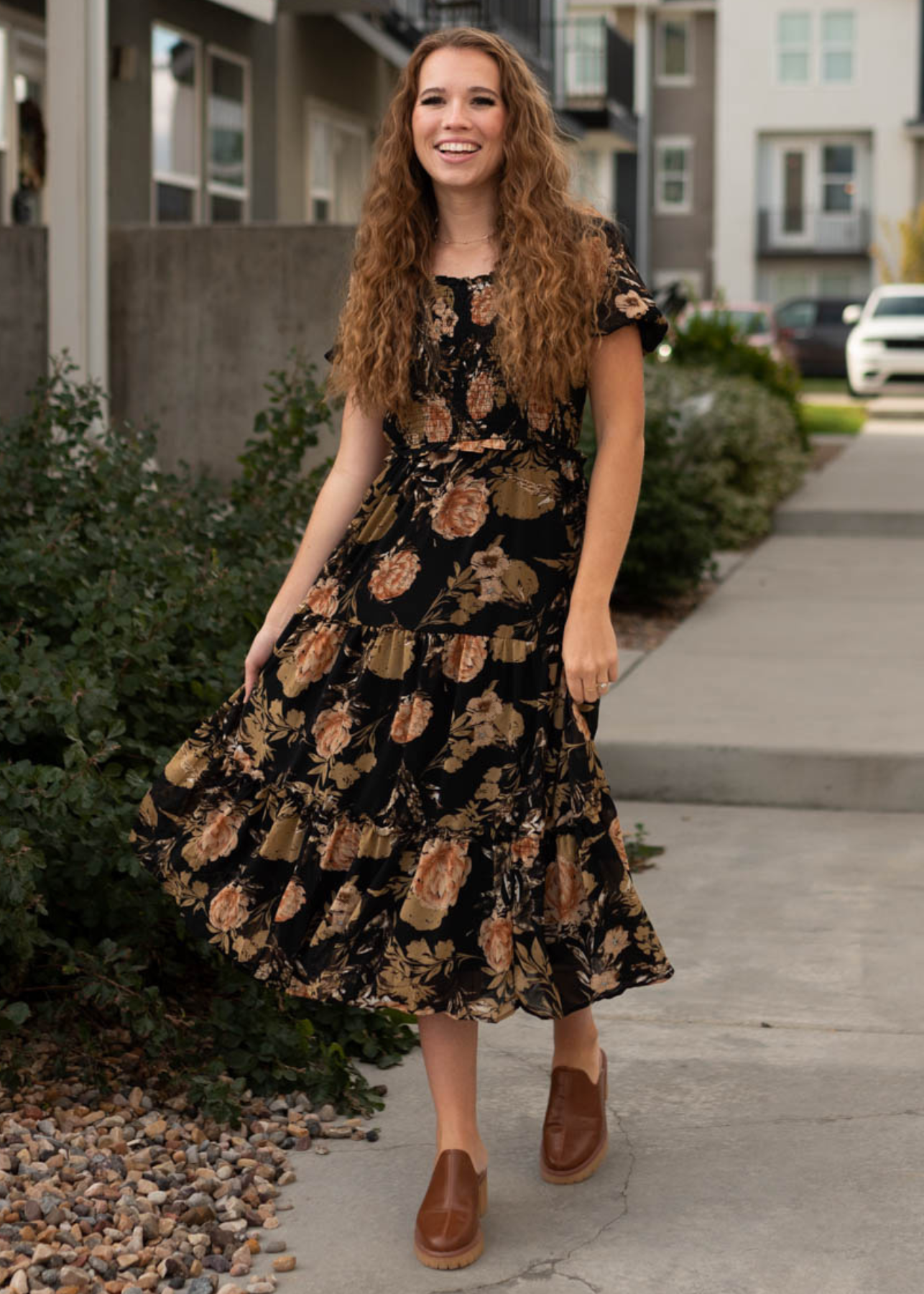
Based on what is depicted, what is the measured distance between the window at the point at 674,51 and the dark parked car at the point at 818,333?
1014cm

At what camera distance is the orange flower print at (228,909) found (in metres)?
3.04

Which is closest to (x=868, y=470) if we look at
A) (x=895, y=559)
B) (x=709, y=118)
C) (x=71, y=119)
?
(x=895, y=559)

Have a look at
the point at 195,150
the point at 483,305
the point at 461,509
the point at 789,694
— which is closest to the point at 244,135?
the point at 195,150

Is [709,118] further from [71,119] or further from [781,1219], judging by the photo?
[781,1219]

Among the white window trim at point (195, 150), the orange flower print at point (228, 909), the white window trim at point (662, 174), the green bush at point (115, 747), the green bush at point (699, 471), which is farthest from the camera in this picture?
the white window trim at point (662, 174)

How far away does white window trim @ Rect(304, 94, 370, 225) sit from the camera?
1554 cm

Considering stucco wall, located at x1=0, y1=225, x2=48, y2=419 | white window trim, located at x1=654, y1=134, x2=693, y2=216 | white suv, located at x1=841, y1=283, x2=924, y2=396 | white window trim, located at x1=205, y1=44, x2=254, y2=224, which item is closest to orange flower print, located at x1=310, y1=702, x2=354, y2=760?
stucco wall, located at x1=0, y1=225, x2=48, y2=419

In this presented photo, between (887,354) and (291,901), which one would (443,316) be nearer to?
(291,901)

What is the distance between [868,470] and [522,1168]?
1268cm

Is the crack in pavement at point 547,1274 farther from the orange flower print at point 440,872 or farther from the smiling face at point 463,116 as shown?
the smiling face at point 463,116

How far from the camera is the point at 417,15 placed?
1798 centimetres

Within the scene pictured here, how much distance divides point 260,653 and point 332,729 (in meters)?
0.24

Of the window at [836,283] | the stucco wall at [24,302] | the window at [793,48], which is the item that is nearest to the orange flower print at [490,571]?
the stucco wall at [24,302]

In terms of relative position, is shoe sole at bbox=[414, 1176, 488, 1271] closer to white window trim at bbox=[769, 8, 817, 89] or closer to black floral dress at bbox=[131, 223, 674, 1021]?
black floral dress at bbox=[131, 223, 674, 1021]
